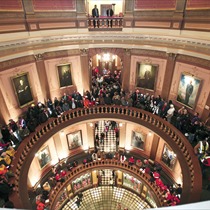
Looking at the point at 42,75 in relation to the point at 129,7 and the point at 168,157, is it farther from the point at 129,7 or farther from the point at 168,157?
the point at 168,157

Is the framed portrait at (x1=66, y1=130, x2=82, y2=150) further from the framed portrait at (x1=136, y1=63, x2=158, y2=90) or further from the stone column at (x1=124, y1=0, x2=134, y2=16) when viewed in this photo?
the stone column at (x1=124, y1=0, x2=134, y2=16)

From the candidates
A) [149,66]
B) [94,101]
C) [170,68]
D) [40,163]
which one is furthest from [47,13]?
[40,163]

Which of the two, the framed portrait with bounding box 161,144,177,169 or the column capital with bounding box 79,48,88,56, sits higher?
the column capital with bounding box 79,48,88,56

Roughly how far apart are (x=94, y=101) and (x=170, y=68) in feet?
17.0

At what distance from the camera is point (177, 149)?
31.1 feet

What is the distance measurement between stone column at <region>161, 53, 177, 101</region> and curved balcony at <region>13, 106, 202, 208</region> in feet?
6.07

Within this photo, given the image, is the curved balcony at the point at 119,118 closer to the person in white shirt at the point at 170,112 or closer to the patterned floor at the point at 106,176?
the person in white shirt at the point at 170,112

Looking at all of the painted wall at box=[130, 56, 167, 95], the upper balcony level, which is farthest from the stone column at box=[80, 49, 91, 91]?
the painted wall at box=[130, 56, 167, 95]

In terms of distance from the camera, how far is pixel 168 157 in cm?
1230

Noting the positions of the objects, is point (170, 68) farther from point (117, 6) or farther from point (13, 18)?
point (13, 18)

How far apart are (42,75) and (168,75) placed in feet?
25.8

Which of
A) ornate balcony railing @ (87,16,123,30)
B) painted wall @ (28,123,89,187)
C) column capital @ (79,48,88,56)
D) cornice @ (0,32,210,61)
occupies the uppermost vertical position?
ornate balcony railing @ (87,16,123,30)

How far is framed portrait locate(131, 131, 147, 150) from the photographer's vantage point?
1353 centimetres

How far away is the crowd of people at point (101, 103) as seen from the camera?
8672 millimetres
